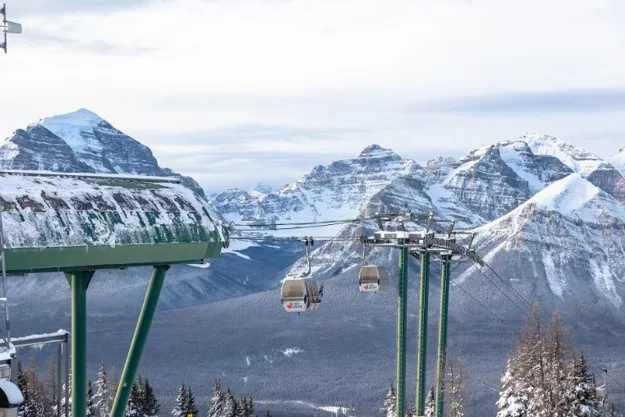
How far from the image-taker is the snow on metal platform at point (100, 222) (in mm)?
14102

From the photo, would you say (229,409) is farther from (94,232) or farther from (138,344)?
(94,232)

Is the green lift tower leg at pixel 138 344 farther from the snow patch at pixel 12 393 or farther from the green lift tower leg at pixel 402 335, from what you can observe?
the green lift tower leg at pixel 402 335

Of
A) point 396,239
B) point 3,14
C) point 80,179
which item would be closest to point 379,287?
point 396,239

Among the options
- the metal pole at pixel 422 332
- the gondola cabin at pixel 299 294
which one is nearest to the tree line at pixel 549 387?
the metal pole at pixel 422 332

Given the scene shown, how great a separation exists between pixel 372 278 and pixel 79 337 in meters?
31.1

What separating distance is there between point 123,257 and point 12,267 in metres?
1.91

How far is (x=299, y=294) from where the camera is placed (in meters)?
34.3

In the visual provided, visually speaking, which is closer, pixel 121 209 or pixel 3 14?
pixel 3 14

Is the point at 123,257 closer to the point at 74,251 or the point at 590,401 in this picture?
the point at 74,251

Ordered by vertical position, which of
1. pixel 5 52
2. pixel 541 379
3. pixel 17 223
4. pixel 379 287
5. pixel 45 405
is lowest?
pixel 45 405

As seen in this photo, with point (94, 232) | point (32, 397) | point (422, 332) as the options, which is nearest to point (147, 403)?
point (32, 397)

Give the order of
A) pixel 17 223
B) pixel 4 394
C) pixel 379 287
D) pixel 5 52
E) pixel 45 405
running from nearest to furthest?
pixel 4 394 → pixel 5 52 → pixel 17 223 → pixel 379 287 → pixel 45 405

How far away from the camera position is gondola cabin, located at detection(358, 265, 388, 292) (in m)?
45.3

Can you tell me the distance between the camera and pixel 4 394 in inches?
433
